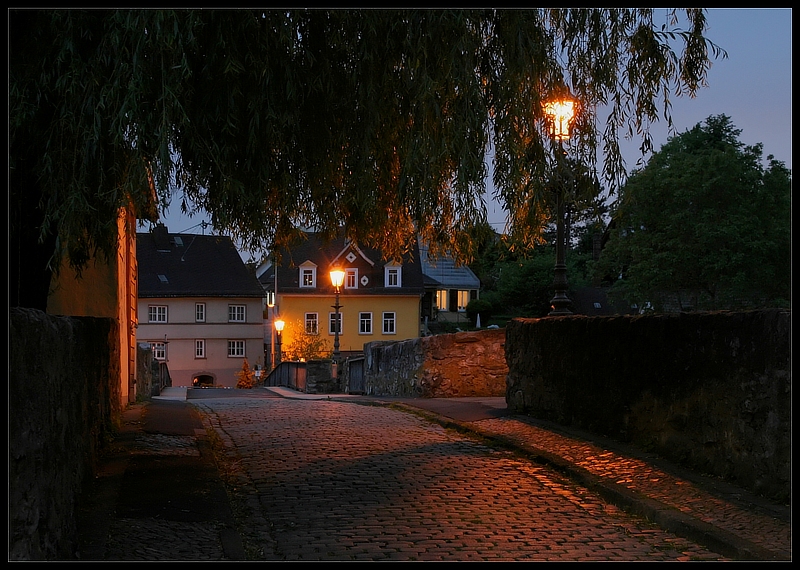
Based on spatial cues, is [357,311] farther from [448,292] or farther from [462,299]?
[462,299]

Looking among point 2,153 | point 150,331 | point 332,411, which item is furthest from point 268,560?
point 150,331

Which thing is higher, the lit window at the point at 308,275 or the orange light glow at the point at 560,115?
the orange light glow at the point at 560,115

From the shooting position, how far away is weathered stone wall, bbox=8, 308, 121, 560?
405 centimetres

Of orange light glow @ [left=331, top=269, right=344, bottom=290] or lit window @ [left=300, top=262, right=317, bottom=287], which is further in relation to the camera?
lit window @ [left=300, top=262, right=317, bottom=287]

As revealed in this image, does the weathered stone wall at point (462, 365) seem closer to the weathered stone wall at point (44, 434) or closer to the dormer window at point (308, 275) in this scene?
the weathered stone wall at point (44, 434)

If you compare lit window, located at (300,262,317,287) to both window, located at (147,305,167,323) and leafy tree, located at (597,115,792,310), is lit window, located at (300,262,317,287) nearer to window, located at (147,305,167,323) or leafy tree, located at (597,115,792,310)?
window, located at (147,305,167,323)

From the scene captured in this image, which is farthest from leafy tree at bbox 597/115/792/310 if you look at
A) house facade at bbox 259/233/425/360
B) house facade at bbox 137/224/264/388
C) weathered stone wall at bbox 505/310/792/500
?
weathered stone wall at bbox 505/310/792/500

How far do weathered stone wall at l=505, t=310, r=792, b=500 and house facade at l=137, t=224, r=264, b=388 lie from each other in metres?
54.2

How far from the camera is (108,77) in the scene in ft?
22.9

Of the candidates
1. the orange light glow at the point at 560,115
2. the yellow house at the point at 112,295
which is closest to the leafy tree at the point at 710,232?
the yellow house at the point at 112,295

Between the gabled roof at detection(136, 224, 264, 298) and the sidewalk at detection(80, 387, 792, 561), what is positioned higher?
the gabled roof at detection(136, 224, 264, 298)

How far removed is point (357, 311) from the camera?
65.5 m

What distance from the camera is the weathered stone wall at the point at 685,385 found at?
710 cm

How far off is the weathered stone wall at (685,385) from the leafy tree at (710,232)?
33.5 meters
